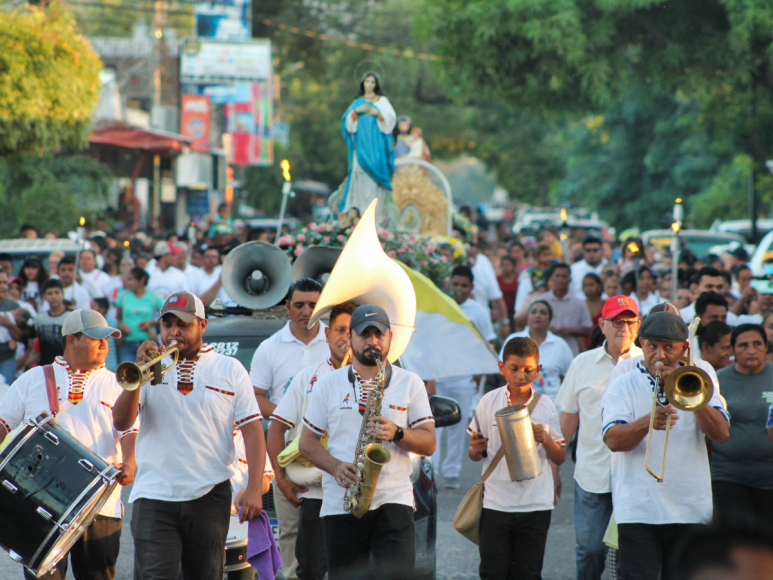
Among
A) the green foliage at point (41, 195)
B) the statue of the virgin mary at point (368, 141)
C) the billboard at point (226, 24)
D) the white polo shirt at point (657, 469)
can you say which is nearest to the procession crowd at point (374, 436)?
the white polo shirt at point (657, 469)

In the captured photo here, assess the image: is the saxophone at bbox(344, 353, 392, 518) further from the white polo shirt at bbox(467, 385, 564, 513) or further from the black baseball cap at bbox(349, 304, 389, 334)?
the white polo shirt at bbox(467, 385, 564, 513)

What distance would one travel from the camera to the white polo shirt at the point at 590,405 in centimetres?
618

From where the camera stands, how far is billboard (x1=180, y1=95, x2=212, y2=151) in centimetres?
3422

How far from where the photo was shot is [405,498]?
16.2 feet

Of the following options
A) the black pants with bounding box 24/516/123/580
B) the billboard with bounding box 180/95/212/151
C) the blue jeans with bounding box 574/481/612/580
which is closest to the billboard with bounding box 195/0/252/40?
the billboard with bounding box 180/95/212/151

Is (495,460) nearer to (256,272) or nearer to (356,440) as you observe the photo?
(356,440)

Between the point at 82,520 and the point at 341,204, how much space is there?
7.85 m

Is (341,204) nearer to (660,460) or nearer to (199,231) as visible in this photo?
(660,460)

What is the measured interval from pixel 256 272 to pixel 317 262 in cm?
51

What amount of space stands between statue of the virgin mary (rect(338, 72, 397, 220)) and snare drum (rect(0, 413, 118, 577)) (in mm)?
7290

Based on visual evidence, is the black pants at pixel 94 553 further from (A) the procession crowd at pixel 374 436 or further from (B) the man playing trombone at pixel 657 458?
(B) the man playing trombone at pixel 657 458

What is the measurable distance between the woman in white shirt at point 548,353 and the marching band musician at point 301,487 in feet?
10.3

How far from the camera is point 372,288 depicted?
18.5ft

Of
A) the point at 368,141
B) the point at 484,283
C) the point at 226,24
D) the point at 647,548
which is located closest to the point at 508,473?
the point at 647,548
